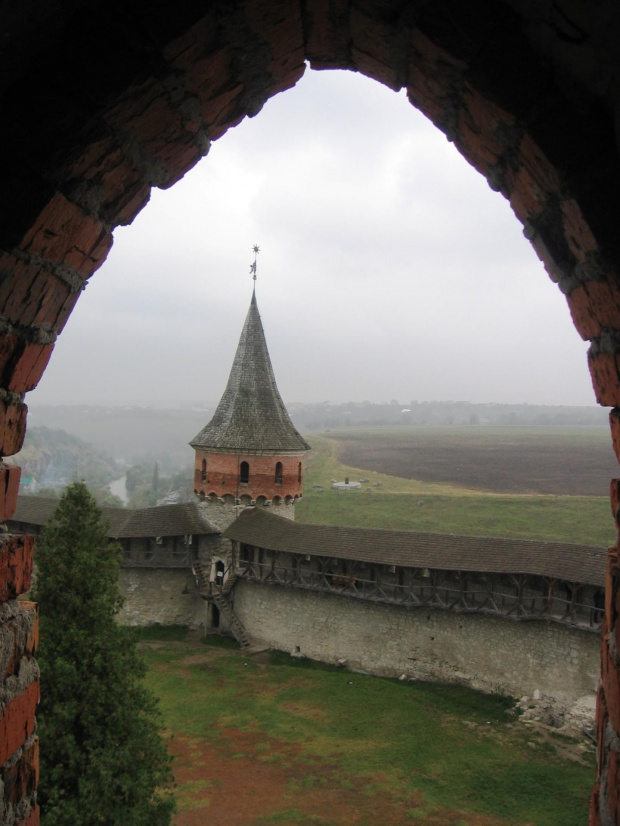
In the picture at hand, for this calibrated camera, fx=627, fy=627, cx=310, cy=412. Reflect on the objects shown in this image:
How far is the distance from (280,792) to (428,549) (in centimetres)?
686

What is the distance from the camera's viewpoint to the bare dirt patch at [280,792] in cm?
979

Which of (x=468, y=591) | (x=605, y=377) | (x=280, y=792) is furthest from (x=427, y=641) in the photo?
(x=605, y=377)

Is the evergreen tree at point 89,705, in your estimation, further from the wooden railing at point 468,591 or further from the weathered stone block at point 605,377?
the wooden railing at point 468,591

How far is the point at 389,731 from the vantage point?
12.6 metres

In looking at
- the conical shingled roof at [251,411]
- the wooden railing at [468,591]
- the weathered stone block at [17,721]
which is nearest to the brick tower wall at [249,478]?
the conical shingled roof at [251,411]

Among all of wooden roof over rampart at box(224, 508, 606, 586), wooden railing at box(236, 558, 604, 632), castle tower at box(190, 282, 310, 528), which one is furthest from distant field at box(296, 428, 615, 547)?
wooden railing at box(236, 558, 604, 632)

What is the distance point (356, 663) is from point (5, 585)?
15702mm

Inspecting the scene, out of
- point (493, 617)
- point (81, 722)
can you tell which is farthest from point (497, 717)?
point (81, 722)

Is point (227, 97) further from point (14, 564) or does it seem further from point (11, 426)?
point (14, 564)

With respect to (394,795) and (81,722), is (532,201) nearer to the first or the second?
(81,722)

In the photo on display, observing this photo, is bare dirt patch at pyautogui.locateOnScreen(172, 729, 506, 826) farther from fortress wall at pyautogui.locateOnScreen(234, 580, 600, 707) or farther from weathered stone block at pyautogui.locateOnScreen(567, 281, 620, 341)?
weathered stone block at pyautogui.locateOnScreen(567, 281, 620, 341)

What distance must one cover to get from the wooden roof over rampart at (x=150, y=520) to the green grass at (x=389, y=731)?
3.91m

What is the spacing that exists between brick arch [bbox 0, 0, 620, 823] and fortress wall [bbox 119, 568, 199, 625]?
18.8 meters

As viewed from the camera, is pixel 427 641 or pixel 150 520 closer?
pixel 427 641
